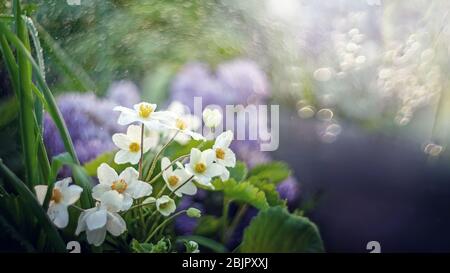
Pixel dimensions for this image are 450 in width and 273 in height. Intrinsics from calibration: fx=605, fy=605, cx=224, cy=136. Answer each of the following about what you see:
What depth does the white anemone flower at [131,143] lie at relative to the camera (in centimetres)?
103

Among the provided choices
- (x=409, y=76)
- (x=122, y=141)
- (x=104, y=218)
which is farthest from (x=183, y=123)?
(x=409, y=76)

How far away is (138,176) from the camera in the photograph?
101cm

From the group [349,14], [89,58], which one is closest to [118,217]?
[89,58]

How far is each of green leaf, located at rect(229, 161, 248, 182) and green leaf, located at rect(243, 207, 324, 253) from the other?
0.27 ft

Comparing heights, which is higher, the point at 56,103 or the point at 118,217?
the point at 56,103

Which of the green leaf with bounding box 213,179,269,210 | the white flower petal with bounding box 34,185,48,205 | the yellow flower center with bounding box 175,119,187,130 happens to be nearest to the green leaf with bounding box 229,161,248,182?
the green leaf with bounding box 213,179,269,210

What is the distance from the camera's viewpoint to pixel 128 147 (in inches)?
40.9

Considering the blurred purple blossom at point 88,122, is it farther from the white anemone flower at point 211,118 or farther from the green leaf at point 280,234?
the green leaf at point 280,234

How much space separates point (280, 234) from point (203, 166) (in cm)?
18

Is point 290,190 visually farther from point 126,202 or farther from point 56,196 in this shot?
point 56,196

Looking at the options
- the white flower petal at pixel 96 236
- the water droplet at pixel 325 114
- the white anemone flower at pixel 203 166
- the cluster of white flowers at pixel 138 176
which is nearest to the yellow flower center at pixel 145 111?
the cluster of white flowers at pixel 138 176
